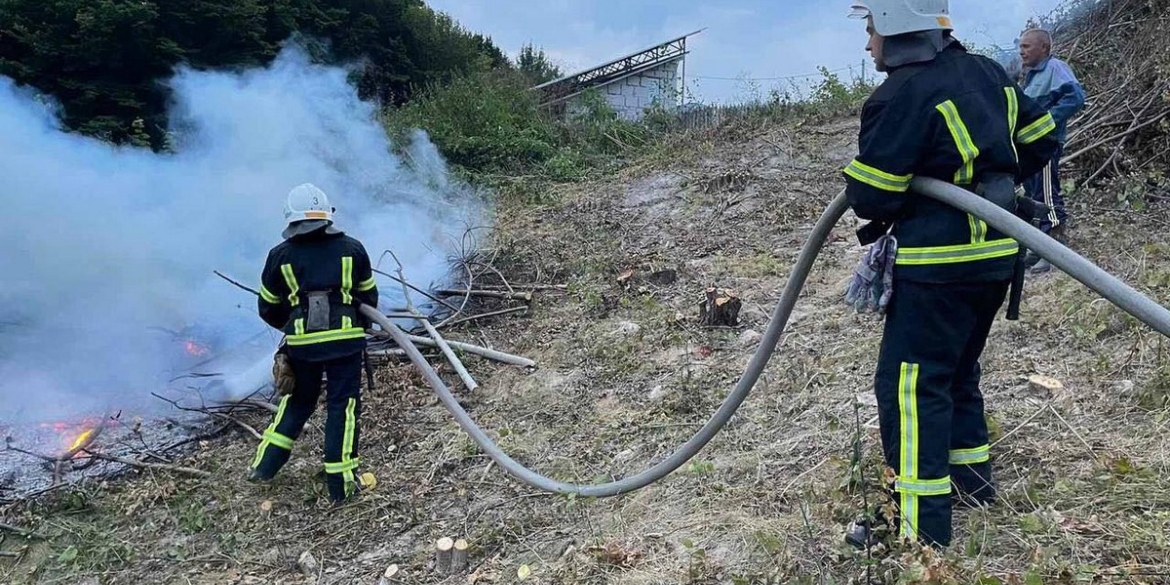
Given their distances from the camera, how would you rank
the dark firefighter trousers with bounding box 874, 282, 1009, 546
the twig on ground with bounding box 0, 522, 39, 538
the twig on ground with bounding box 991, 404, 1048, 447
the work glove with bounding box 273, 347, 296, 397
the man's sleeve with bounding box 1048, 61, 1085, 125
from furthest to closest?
the man's sleeve with bounding box 1048, 61, 1085, 125 < the work glove with bounding box 273, 347, 296, 397 < the twig on ground with bounding box 0, 522, 39, 538 < the twig on ground with bounding box 991, 404, 1048, 447 < the dark firefighter trousers with bounding box 874, 282, 1009, 546

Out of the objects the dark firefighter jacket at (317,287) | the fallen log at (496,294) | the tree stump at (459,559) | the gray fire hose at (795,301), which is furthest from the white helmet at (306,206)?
the fallen log at (496,294)

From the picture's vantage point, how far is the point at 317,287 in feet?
15.4

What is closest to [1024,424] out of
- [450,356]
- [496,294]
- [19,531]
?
[450,356]

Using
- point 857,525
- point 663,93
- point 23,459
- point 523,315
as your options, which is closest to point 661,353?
point 523,315

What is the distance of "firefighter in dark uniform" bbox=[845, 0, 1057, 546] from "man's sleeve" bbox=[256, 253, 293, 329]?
3.41 meters

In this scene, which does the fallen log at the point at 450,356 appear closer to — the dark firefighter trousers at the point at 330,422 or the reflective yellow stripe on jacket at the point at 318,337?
the dark firefighter trousers at the point at 330,422

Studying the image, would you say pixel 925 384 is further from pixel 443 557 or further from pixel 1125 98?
pixel 1125 98

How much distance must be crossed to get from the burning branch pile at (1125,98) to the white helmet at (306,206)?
619 cm

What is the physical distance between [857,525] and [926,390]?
0.59 metres

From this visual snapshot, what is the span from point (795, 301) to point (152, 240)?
237 inches

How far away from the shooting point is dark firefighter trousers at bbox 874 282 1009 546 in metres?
2.66

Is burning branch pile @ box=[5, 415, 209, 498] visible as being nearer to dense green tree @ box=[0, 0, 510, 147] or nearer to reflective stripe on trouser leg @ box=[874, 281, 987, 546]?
reflective stripe on trouser leg @ box=[874, 281, 987, 546]

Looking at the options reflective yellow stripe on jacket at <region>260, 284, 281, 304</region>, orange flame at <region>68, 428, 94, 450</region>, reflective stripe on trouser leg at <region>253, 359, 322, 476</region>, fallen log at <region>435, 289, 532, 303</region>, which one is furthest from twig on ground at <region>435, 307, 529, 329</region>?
orange flame at <region>68, 428, 94, 450</region>

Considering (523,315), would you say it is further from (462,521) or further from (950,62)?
(950,62)
